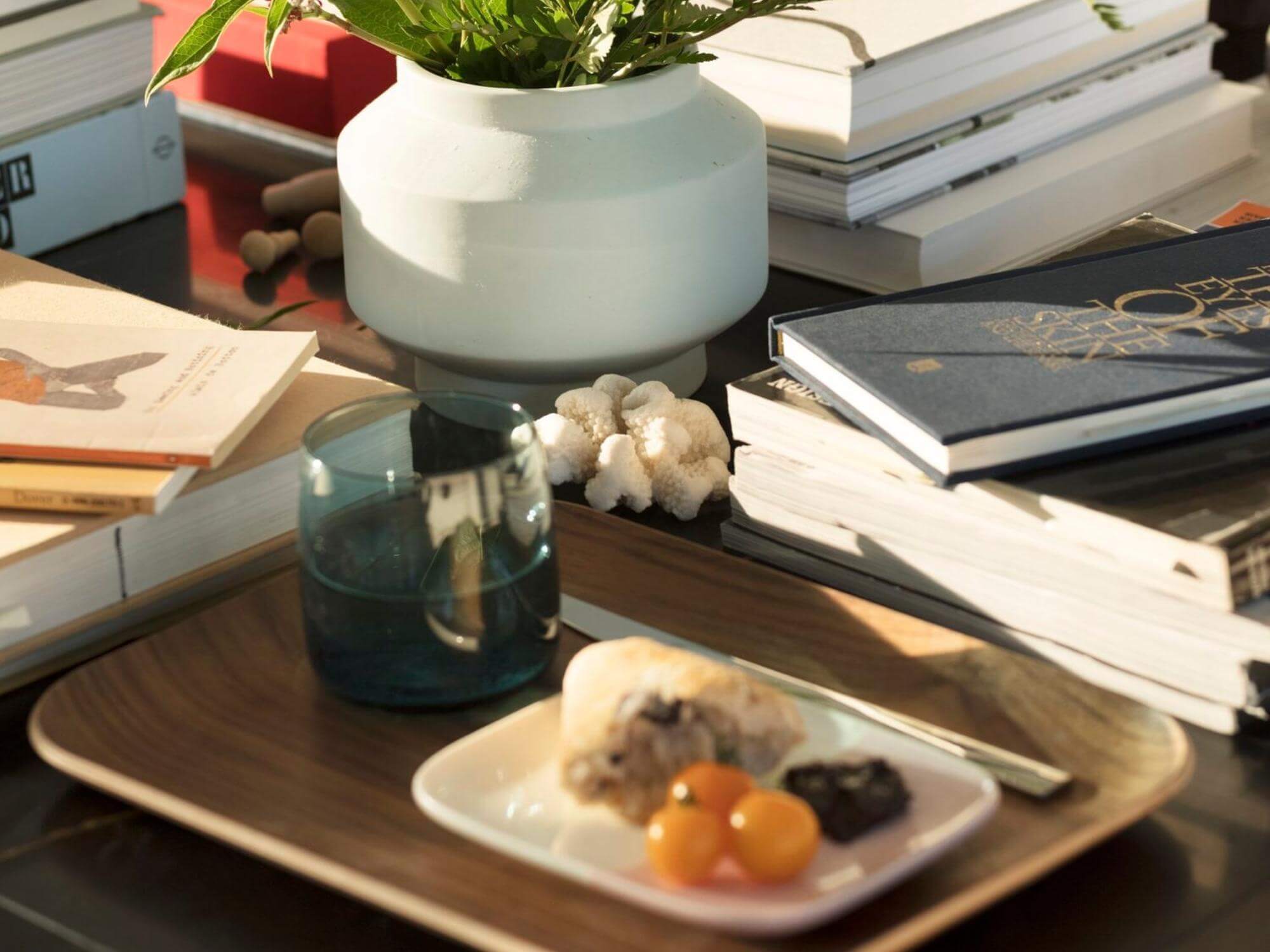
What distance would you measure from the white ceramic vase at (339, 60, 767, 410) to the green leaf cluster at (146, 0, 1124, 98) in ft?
0.07

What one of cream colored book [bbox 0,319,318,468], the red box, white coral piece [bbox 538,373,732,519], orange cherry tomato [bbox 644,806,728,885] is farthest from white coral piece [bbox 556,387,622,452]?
the red box

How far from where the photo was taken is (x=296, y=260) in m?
1.25

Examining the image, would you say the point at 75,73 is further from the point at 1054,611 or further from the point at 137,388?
the point at 1054,611

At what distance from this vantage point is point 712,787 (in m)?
0.56

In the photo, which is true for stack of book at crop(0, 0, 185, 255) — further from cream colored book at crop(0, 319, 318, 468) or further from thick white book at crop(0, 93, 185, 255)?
cream colored book at crop(0, 319, 318, 468)

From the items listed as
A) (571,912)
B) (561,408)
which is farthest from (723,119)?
(571,912)

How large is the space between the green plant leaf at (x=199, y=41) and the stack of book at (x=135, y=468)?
0.45 ft

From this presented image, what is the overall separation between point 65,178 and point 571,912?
921 millimetres

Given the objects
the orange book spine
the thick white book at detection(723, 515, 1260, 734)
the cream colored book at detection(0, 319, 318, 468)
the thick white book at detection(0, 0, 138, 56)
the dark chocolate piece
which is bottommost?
the thick white book at detection(723, 515, 1260, 734)

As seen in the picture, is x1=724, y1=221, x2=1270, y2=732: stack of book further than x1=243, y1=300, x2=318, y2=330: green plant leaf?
No

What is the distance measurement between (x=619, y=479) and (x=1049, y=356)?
0.22 metres

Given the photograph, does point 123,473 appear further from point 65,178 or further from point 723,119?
point 65,178

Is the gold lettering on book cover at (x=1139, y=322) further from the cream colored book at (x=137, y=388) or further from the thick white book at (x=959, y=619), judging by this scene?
the cream colored book at (x=137, y=388)

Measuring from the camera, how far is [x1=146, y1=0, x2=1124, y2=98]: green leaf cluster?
2.84ft
